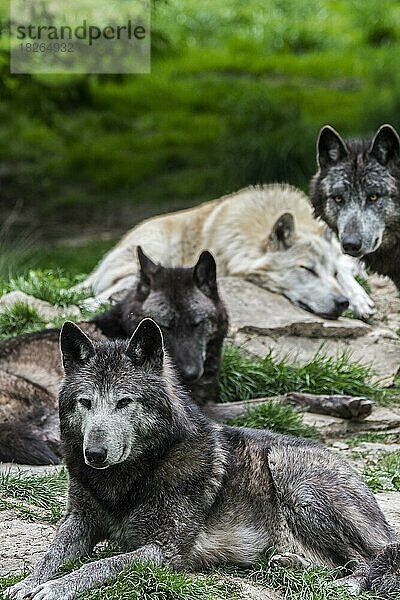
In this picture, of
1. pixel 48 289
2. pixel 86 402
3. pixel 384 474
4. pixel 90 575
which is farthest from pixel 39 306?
pixel 90 575

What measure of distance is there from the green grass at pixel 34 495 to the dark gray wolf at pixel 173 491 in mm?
768

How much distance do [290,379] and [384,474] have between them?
1.79 m

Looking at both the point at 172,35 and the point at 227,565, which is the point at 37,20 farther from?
the point at 227,565

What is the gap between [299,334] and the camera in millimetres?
8984

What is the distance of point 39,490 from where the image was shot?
574 centimetres

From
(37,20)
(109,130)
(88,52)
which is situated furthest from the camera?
(109,130)

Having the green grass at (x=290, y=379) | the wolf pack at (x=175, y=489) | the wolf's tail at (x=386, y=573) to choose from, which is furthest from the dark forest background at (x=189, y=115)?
the wolf's tail at (x=386, y=573)

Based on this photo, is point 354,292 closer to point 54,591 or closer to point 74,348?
point 74,348

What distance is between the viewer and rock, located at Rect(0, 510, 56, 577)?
4.79 metres

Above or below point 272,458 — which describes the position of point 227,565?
below

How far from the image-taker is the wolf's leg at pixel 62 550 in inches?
172

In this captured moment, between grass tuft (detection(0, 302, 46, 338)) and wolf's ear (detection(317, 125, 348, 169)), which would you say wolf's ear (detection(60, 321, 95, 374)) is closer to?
grass tuft (detection(0, 302, 46, 338))

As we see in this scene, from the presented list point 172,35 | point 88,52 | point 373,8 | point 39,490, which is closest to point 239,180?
point 88,52

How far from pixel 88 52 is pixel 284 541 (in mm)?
10163
